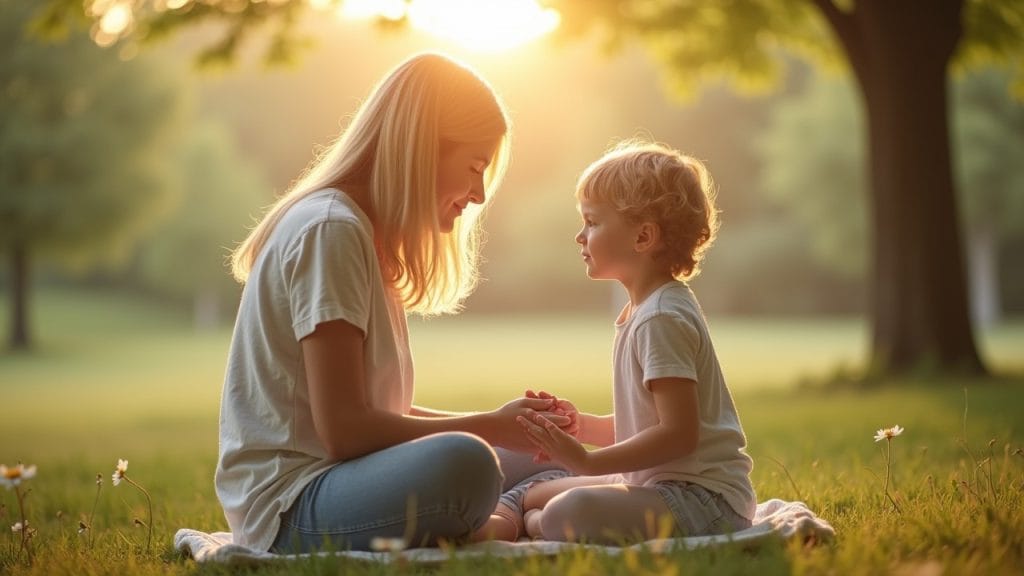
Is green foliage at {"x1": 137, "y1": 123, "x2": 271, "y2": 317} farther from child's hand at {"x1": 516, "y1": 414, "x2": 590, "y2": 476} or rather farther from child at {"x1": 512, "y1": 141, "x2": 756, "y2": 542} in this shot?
child's hand at {"x1": 516, "y1": 414, "x2": 590, "y2": 476}

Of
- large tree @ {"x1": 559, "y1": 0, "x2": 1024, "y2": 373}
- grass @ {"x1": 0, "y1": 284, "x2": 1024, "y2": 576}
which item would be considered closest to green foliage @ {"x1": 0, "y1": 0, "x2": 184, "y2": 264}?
grass @ {"x1": 0, "y1": 284, "x2": 1024, "y2": 576}

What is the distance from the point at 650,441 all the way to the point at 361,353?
90cm

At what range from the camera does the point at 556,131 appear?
46.3 meters

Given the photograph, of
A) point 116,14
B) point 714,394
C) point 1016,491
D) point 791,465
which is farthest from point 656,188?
point 116,14

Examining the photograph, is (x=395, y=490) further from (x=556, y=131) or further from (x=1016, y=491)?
(x=556, y=131)

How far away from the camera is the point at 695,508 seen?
343cm

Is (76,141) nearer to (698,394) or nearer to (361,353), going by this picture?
(361,353)

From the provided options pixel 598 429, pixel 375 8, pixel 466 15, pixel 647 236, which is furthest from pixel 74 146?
pixel 647 236

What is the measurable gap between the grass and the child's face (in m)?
0.99

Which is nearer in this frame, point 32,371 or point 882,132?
point 882,132

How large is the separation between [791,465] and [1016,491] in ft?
7.45

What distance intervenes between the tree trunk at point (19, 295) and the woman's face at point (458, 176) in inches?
929

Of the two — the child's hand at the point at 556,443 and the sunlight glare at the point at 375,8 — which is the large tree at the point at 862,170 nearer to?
the sunlight glare at the point at 375,8

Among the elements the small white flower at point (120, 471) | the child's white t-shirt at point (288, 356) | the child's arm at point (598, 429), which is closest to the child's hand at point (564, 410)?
the child's arm at point (598, 429)
